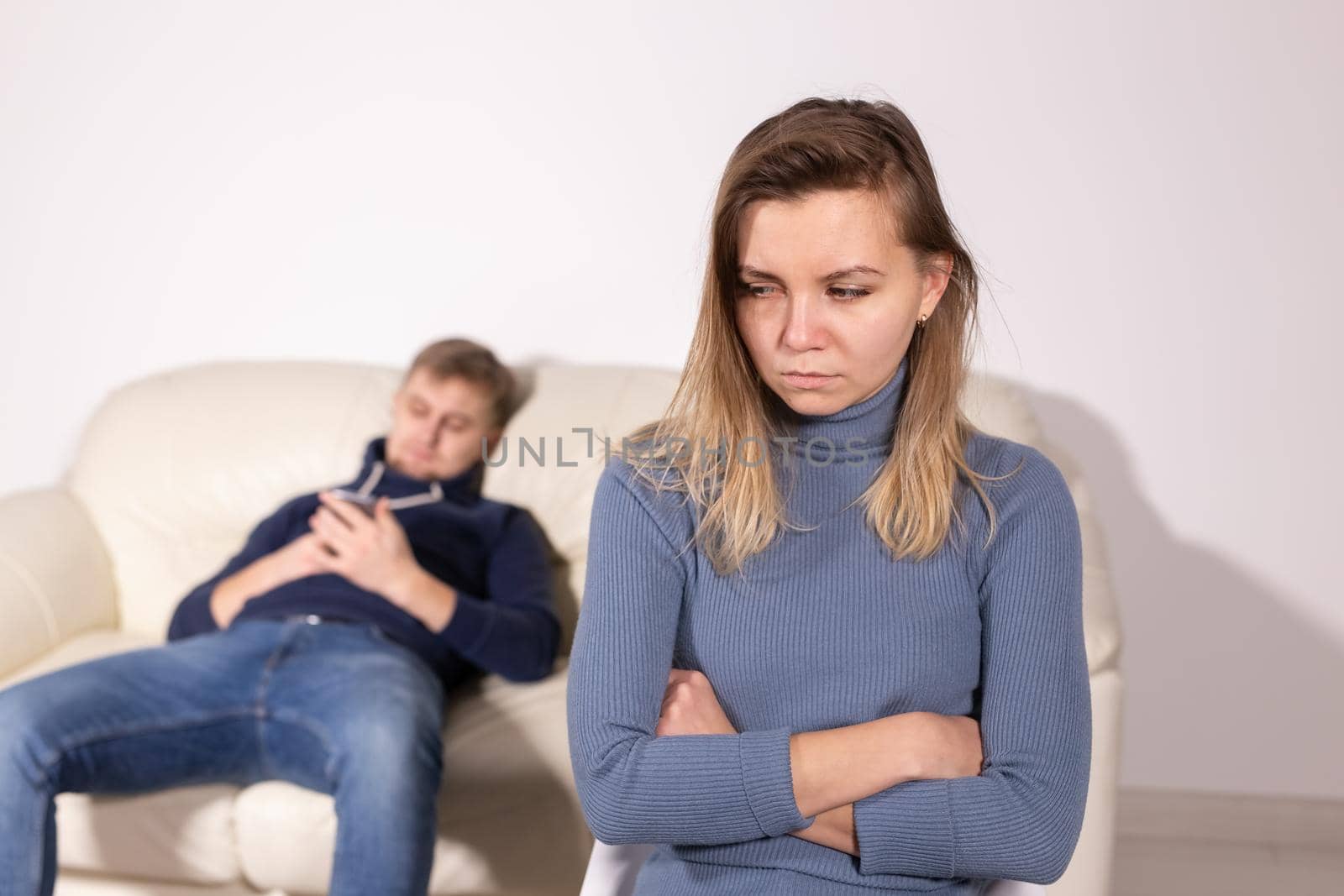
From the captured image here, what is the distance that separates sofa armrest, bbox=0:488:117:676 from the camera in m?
2.26

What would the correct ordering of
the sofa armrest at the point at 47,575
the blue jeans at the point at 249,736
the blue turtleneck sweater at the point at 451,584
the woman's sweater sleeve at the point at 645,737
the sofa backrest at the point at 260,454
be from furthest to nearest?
the sofa backrest at the point at 260,454 < the sofa armrest at the point at 47,575 < the blue turtleneck sweater at the point at 451,584 < the blue jeans at the point at 249,736 < the woman's sweater sleeve at the point at 645,737

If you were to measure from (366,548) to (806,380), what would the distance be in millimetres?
1134

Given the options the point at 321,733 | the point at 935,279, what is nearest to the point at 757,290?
the point at 935,279

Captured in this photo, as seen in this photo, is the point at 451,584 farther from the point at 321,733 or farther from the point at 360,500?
the point at 321,733

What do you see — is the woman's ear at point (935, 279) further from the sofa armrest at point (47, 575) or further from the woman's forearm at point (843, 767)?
the sofa armrest at point (47, 575)

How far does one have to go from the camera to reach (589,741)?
3.67 feet

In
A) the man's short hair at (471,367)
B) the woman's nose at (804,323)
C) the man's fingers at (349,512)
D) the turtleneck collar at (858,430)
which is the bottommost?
the man's fingers at (349,512)

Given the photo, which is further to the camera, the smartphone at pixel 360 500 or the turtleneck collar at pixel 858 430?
the smartphone at pixel 360 500

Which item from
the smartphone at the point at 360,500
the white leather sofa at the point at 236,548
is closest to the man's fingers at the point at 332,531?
the smartphone at the point at 360,500

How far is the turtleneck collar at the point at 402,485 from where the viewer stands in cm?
229

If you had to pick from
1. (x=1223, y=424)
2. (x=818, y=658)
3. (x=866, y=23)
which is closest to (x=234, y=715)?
(x=818, y=658)

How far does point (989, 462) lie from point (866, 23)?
1.44 metres

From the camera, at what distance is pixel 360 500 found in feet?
7.45

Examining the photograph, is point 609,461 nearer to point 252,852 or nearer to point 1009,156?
point 252,852
